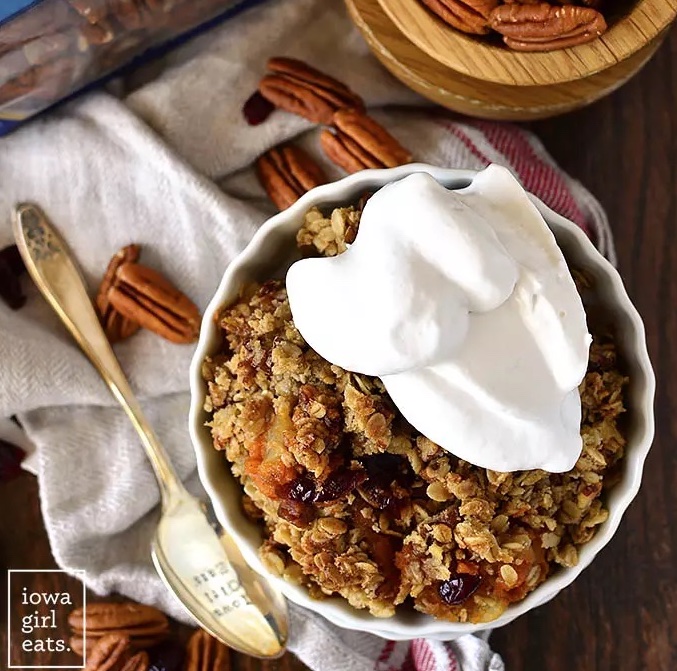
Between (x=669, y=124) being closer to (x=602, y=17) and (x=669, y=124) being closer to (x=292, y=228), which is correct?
(x=602, y=17)

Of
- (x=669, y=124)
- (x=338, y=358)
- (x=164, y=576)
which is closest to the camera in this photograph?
(x=338, y=358)

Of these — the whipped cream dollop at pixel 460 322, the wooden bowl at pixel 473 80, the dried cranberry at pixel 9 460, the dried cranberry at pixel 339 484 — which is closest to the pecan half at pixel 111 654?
the dried cranberry at pixel 9 460

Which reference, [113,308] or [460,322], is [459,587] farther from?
[113,308]

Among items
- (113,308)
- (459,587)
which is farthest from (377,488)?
(113,308)

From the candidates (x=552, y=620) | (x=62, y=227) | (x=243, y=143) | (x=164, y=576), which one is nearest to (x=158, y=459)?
(x=164, y=576)

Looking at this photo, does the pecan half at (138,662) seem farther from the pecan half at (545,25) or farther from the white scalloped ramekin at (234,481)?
the pecan half at (545,25)
